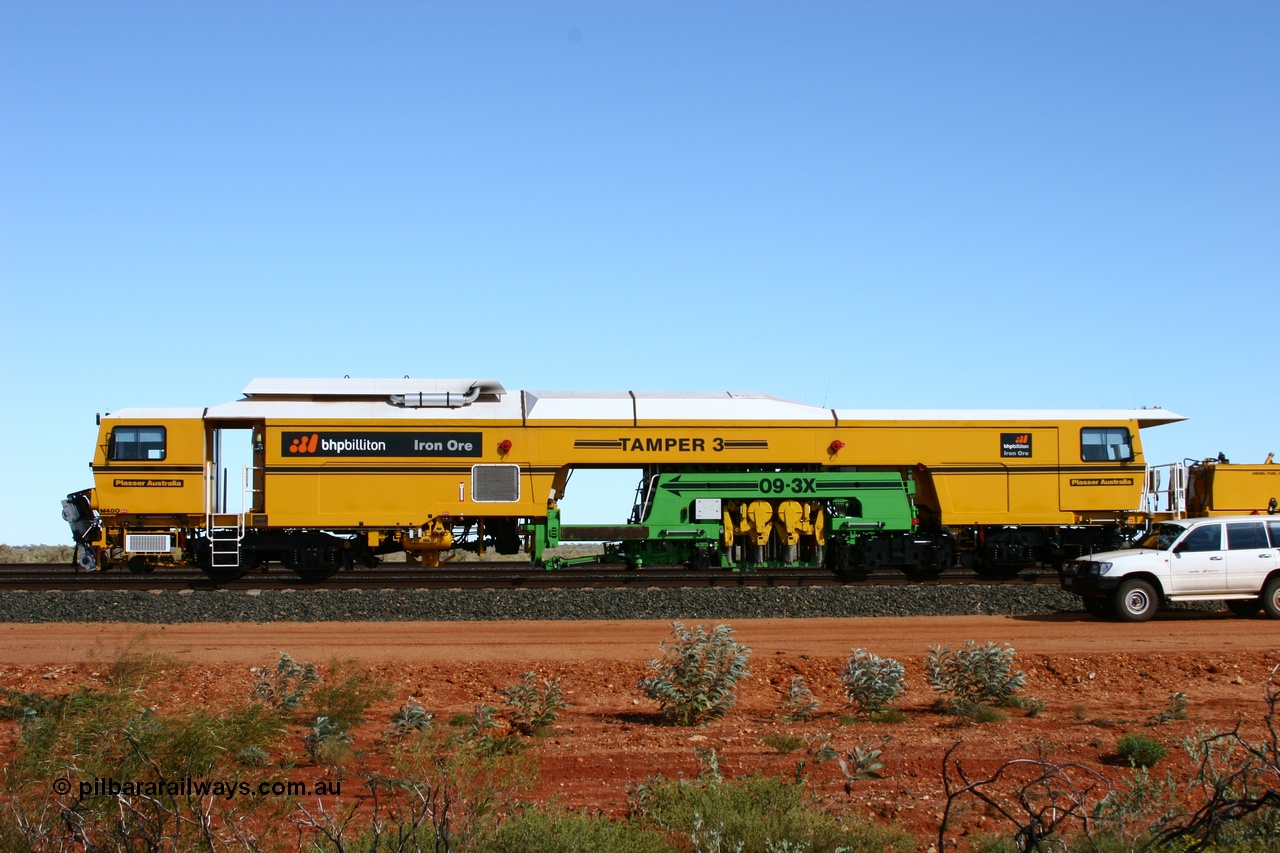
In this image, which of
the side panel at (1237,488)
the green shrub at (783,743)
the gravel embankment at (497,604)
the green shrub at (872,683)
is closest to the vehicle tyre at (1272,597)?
the gravel embankment at (497,604)

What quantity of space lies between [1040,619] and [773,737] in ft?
33.3

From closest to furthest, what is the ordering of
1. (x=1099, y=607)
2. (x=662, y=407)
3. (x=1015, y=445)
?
1. (x=1099, y=607)
2. (x=662, y=407)
3. (x=1015, y=445)

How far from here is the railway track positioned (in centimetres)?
2017

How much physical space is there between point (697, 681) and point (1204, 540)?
10970mm

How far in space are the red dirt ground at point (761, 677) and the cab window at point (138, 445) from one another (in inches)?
175

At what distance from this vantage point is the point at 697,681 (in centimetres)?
1039

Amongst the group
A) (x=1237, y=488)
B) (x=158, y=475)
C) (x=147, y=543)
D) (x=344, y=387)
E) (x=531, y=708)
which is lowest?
(x=531, y=708)

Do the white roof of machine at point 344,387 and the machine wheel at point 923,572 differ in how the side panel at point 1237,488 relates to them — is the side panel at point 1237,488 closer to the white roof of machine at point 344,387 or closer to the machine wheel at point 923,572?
the machine wheel at point 923,572

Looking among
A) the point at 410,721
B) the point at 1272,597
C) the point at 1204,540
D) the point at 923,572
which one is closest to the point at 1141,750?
the point at 410,721

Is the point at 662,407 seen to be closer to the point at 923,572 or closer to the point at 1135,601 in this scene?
the point at 923,572

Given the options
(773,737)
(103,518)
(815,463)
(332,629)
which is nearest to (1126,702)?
(773,737)

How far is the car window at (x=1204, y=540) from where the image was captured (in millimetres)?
17141

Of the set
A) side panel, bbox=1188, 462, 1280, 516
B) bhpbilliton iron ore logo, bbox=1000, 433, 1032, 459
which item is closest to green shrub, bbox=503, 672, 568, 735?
bhpbilliton iron ore logo, bbox=1000, 433, 1032, 459

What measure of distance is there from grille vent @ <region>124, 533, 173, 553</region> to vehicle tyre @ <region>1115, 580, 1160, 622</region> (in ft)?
55.9
